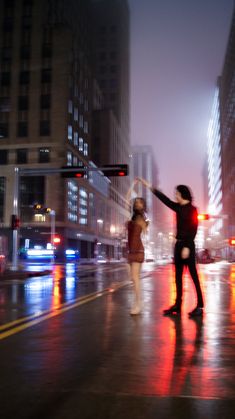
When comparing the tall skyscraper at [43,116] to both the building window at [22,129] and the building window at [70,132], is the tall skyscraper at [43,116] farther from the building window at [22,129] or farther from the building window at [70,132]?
the building window at [22,129]

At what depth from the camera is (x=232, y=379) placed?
3578 mm

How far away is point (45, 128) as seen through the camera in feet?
226

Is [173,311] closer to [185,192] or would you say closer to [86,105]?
[185,192]

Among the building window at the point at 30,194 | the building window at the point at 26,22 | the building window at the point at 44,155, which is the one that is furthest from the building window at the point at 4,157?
the building window at the point at 26,22

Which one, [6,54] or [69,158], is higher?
[6,54]

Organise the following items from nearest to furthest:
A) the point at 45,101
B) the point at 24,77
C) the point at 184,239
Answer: the point at 184,239, the point at 45,101, the point at 24,77

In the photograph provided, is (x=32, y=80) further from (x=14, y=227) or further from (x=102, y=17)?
(x=102, y=17)

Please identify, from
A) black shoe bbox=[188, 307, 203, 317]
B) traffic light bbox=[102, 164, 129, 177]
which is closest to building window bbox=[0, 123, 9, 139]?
traffic light bbox=[102, 164, 129, 177]

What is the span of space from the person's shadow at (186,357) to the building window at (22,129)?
6556cm

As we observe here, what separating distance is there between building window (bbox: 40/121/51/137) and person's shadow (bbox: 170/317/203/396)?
211 ft

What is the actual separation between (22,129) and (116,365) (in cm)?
6822

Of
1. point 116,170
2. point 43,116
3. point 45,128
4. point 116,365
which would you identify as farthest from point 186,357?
point 43,116

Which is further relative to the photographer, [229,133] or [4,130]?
[229,133]

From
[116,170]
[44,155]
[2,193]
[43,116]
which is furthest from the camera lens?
[43,116]
